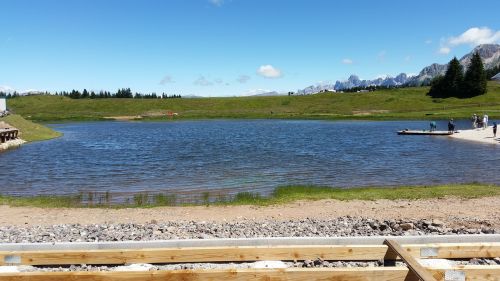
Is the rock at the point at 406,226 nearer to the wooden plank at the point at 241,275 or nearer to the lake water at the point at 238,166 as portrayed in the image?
the wooden plank at the point at 241,275

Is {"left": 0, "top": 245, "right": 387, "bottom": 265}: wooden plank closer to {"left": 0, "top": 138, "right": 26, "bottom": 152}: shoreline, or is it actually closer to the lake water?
the lake water

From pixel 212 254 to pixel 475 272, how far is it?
19.0 ft

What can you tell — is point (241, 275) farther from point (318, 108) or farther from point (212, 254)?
point (318, 108)

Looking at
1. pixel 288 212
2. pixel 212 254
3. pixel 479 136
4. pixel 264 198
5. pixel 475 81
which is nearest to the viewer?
pixel 212 254

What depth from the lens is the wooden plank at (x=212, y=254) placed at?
1088cm

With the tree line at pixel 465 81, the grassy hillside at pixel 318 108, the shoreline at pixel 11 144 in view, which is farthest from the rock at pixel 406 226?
the tree line at pixel 465 81

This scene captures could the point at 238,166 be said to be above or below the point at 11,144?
below

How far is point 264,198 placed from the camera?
26.0m

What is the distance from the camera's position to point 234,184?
3089 centimetres

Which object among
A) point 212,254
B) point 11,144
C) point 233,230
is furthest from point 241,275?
point 11,144

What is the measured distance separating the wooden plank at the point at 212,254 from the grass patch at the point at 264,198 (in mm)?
12669

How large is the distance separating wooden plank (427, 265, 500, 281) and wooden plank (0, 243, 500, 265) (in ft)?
6.40

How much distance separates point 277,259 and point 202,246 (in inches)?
81.1

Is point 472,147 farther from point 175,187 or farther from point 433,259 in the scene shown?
point 433,259
